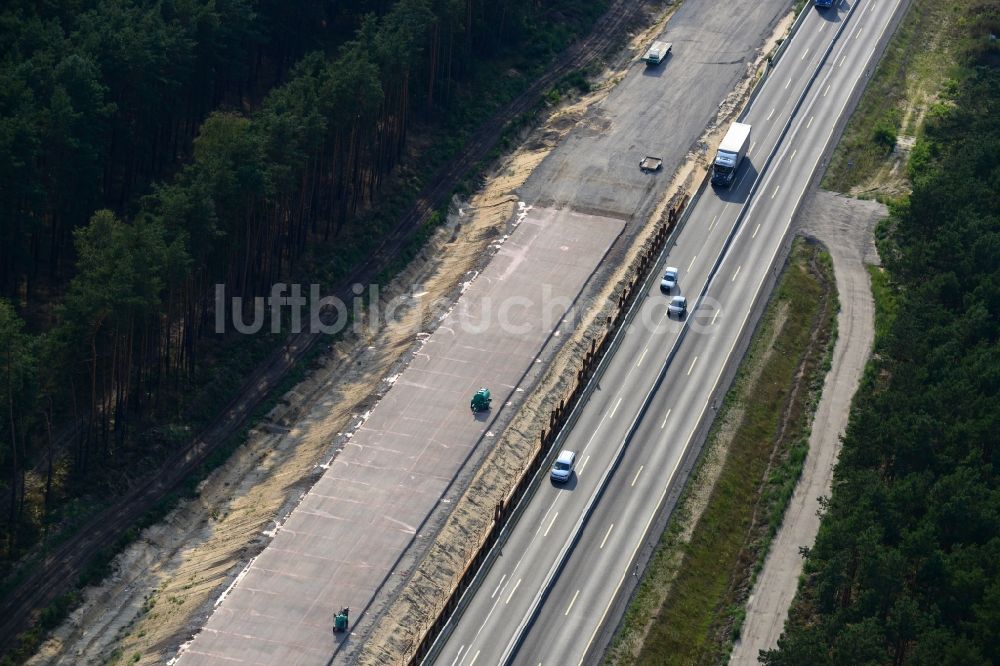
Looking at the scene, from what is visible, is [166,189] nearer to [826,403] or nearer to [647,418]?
[647,418]

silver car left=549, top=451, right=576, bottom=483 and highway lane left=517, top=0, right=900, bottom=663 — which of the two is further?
silver car left=549, top=451, right=576, bottom=483

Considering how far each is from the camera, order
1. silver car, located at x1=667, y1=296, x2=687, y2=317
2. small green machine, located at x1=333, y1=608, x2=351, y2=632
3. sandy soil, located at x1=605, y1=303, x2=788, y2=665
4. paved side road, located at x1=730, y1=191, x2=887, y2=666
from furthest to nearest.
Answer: silver car, located at x1=667, y1=296, x2=687, y2=317
paved side road, located at x1=730, y1=191, x2=887, y2=666
sandy soil, located at x1=605, y1=303, x2=788, y2=665
small green machine, located at x1=333, y1=608, x2=351, y2=632

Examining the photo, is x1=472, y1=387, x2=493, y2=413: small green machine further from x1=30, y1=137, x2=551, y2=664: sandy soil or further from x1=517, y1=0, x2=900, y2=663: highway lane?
x1=517, y1=0, x2=900, y2=663: highway lane

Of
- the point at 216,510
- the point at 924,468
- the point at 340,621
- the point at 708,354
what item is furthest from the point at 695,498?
the point at 216,510

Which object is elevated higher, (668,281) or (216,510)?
(668,281)

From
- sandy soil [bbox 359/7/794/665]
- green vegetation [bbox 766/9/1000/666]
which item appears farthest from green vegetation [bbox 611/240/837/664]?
sandy soil [bbox 359/7/794/665]

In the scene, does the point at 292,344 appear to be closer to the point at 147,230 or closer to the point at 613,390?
the point at 147,230

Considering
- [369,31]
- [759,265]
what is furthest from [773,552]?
[369,31]
